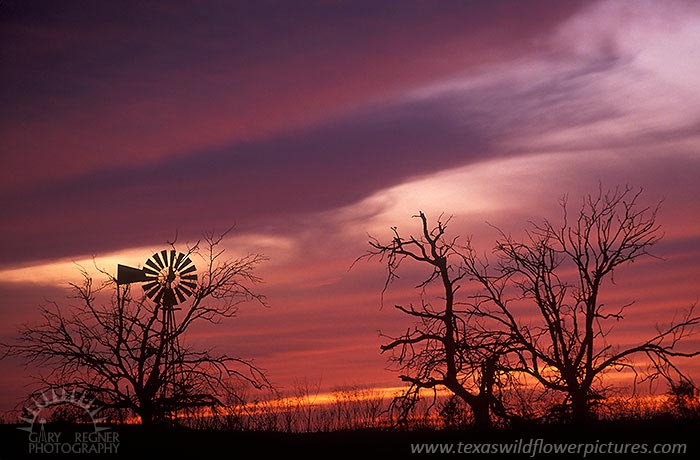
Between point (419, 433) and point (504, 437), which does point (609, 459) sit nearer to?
point (504, 437)

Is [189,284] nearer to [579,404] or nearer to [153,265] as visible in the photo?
[153,265]

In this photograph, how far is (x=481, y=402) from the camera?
24.5m

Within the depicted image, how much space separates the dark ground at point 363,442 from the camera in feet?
55.9

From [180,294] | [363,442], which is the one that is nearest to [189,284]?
[180,294]

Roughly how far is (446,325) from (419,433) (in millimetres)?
5385

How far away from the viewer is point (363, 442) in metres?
19.4

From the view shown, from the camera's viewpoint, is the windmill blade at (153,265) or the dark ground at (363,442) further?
the windmill blade at (153,265)

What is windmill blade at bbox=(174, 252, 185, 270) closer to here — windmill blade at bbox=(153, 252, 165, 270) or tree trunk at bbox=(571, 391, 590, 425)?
windmill blade at bbox=(153, 252, 165, 270)

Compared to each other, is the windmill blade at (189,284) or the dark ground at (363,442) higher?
the windmill blade at (189,284)

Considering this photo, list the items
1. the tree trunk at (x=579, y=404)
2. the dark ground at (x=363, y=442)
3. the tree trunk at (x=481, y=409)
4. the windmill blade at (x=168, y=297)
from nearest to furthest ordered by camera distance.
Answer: the dark ground at (x=363, y=442) → the tree trunk at (x=481, y=409) → the tree trunk at (x=579, y=404) → the windmill blade at (x=168, y=297)

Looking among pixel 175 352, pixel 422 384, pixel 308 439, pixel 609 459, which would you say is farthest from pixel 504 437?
pixel 175 352

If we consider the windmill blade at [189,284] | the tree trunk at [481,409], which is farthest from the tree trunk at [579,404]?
the windmill blade at [189,284]

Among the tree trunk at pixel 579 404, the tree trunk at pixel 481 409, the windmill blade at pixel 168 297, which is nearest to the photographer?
the tree trunk at pixel 481 409

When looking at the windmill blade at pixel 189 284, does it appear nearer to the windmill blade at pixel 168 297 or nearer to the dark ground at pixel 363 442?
the windmill blade at pixel 168 297
